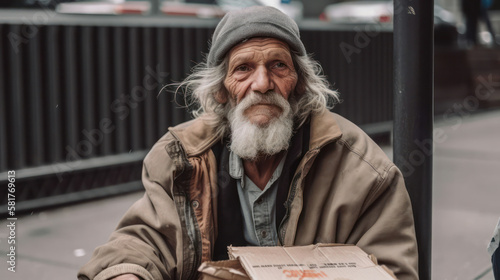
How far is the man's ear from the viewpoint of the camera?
286 cm

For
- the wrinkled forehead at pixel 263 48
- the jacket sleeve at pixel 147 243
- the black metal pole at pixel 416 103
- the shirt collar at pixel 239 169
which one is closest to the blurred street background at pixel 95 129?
the black metal pole at pixel 416 103

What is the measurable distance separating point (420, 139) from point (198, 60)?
4062mm

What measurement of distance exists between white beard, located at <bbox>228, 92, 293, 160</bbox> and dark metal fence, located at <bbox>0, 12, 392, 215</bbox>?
3.09 metres

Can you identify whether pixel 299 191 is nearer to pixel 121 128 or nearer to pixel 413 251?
pixel 413 251

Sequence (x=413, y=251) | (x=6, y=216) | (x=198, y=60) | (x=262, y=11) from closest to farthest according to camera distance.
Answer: (x=413, y=251)
(x=262, y=11)
(x=6, y=216)
(x=198, y=60)

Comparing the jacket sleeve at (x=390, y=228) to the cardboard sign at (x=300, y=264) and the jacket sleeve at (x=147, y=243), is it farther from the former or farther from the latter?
the jacket sleeve at (x=147, y=243)

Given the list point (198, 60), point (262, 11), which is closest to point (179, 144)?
point (262, 11)

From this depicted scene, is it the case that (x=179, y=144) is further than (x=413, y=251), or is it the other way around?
(x=179, y=144)

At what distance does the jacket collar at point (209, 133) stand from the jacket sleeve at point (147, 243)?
15cm

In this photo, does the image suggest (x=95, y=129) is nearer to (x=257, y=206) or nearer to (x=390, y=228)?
(x=257, y=206)

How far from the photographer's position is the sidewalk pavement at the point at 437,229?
4.05 metres

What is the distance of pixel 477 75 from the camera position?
1270 cm

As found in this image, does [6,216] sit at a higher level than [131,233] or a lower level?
lower

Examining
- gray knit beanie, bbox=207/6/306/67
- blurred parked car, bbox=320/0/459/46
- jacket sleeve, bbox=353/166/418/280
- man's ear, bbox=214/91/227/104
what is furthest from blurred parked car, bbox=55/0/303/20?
blurred parked car, bbox=320/0/459/46
